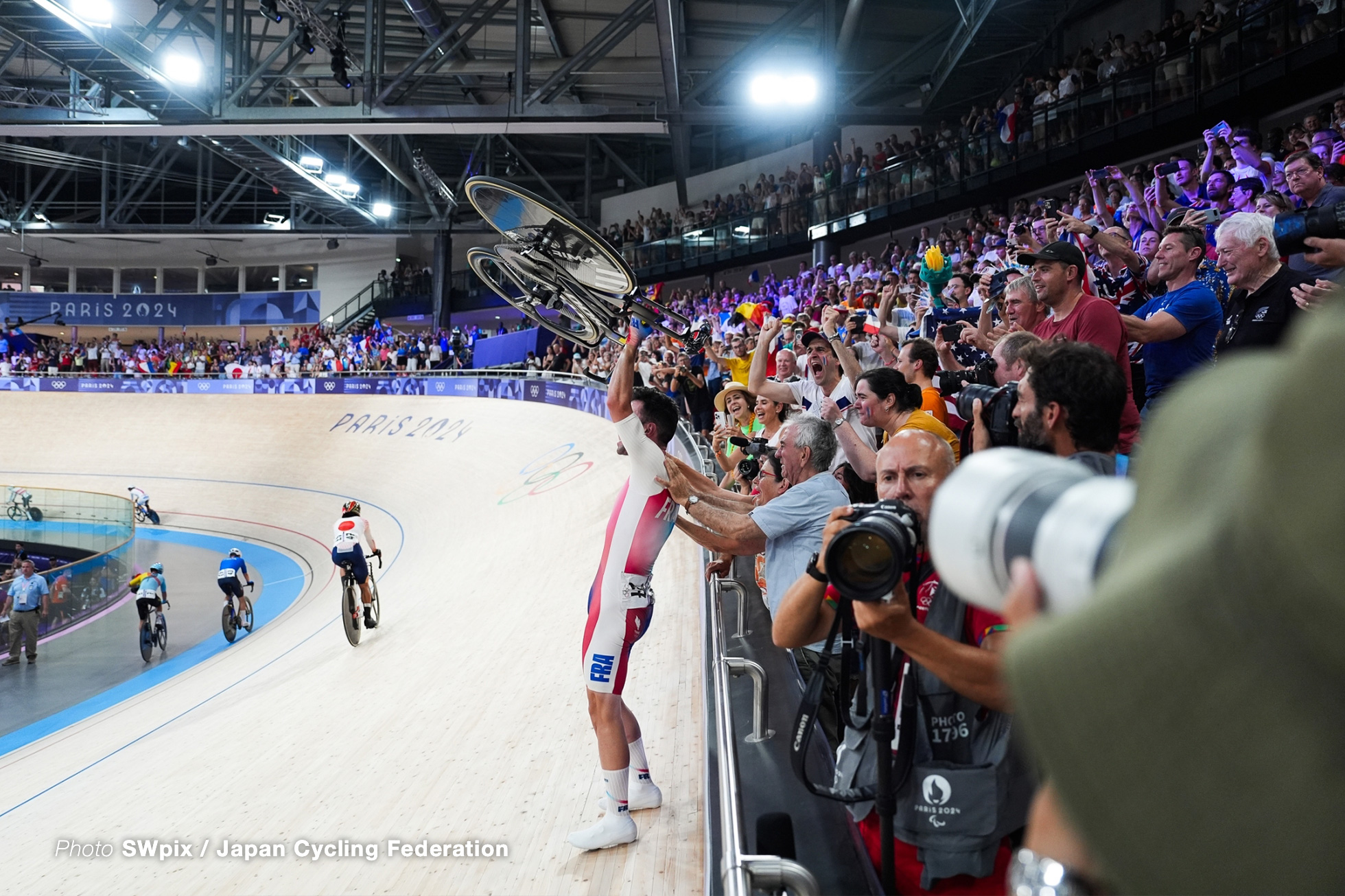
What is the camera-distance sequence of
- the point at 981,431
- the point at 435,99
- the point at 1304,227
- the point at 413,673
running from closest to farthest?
1. the point at 981,431
2. the point at 1304,227
3. the point at 413,673
4. the point at 435,99

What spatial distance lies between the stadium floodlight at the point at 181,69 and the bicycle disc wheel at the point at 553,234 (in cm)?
1431

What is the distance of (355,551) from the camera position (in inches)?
344

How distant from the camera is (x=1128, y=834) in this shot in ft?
1.44

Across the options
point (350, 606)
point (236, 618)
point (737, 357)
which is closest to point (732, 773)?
point (737, 357)

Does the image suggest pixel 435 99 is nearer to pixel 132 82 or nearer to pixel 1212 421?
pixel 132 82

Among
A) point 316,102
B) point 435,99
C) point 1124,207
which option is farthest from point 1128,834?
point 435,99

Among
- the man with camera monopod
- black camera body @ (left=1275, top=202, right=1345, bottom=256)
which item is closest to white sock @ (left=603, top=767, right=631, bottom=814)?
the man with camera monopod

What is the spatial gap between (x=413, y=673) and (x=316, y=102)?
56.1 ft

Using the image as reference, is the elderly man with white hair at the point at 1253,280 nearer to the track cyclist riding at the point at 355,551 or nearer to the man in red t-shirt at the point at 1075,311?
the man in red t-shirt at the point at 1075,311

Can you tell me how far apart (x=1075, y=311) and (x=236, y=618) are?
445 inches

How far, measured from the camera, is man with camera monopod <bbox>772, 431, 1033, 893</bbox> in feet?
4.20

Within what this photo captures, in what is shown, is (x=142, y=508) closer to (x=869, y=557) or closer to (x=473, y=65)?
(x=473, y=65)

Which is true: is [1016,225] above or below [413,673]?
above

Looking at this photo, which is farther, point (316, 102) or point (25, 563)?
point (316, 102)
